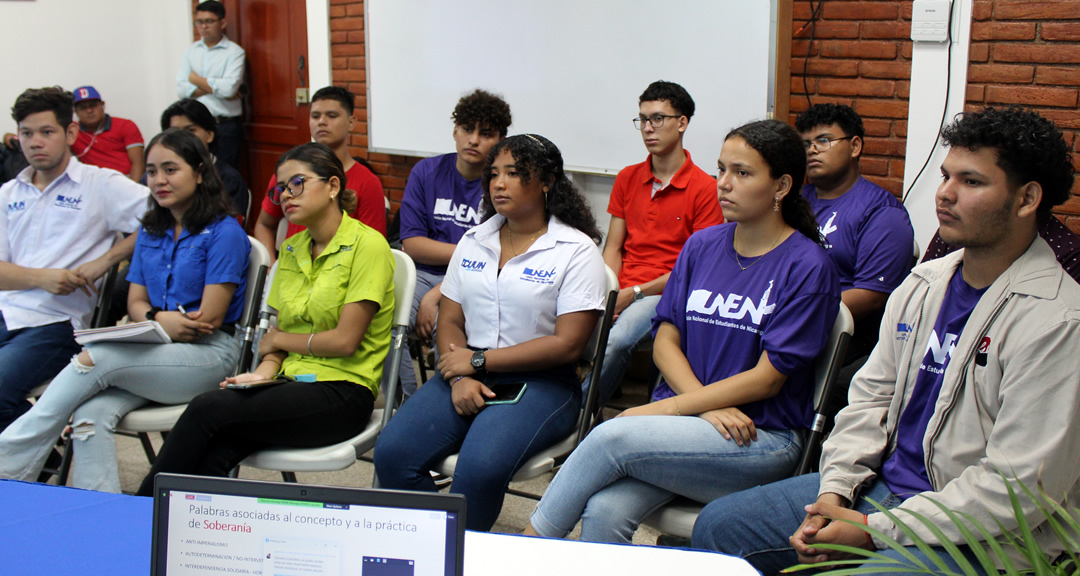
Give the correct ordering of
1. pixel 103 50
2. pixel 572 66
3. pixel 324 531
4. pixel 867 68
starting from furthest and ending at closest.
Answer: pixel 103 50, pixel 572 66, pixel 867 68, pixel 324 531

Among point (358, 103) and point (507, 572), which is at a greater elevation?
point (358, 103)

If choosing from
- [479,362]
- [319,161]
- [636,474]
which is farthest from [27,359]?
[636,474]

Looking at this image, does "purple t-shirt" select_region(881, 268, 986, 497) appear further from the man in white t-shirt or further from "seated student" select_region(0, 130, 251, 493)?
the man in white t-shirt

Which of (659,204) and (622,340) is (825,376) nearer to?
(622,340)

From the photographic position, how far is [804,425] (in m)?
2.11

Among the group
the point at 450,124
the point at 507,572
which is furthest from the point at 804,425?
the point at 450,124

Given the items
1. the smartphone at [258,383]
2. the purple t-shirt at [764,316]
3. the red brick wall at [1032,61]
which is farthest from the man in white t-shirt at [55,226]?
the red brick wall at [1032,61]

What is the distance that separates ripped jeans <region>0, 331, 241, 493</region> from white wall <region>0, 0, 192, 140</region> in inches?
182

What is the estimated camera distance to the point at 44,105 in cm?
311

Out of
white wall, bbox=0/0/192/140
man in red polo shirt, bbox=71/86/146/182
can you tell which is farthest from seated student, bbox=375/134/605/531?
white wall, bbox=0/0/192/140

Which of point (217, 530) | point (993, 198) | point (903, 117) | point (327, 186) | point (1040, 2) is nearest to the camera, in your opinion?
point (217, 530)

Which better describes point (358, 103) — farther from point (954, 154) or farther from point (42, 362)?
point (954, 154)

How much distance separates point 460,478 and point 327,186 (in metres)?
1.03

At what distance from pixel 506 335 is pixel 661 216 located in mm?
1131
